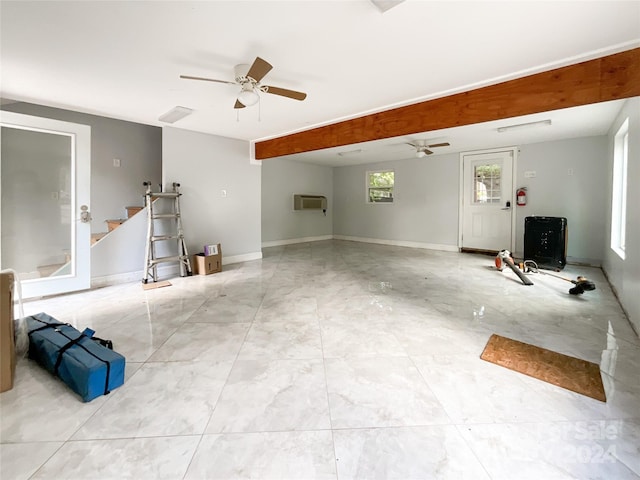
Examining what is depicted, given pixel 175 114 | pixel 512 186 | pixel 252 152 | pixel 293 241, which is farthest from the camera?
pixel 293 241

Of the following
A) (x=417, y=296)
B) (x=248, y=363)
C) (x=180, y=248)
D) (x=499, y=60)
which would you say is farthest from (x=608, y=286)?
(x=180, y=248)

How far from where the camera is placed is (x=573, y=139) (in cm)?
550

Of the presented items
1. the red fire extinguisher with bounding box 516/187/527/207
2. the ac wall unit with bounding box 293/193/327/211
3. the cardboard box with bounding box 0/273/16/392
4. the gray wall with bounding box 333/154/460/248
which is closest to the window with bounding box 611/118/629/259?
the red fire extinguisher with bounding box 516/187/527/207

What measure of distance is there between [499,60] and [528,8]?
0.69 meters

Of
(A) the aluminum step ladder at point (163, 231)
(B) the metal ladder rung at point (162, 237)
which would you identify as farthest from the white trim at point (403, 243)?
(B) the metal ladder rung at point (162, 237)

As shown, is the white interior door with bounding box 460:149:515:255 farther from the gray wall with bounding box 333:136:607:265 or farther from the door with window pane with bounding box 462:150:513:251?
the gray wall with bounding box 333:136:607:265

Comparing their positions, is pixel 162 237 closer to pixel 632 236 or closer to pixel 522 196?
pixel 632 236

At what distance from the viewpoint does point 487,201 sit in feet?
21.6

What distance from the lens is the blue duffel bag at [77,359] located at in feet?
5.68

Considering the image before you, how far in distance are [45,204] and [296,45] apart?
142 inches

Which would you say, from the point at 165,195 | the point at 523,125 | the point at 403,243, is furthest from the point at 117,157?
the point at 523,125

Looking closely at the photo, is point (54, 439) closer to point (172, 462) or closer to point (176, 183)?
point (172, 462)

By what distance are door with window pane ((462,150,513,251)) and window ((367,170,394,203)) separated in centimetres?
191

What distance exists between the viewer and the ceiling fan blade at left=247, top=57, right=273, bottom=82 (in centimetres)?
222
